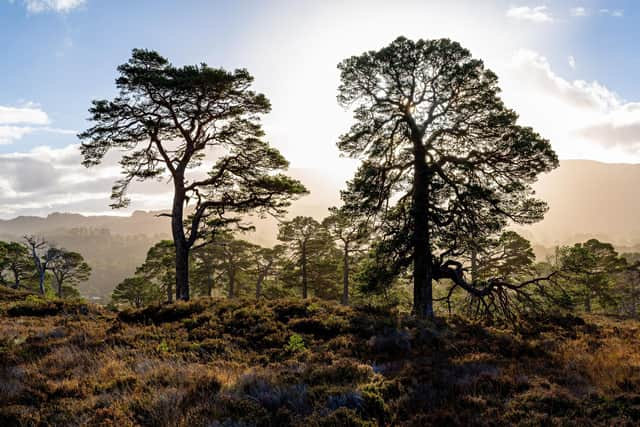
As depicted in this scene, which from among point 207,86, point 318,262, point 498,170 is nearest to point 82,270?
point 318,262

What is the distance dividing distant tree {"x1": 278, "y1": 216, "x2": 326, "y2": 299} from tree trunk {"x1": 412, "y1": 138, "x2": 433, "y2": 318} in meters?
19.0

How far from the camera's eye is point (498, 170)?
1277 centimetres

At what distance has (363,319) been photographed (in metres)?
11.0

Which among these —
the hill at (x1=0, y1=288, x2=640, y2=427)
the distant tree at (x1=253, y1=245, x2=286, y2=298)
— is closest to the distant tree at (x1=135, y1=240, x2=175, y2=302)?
the distant tree at (x1=253, y1=245, x2=286, y2=298)

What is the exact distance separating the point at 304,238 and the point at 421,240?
21.2 meters

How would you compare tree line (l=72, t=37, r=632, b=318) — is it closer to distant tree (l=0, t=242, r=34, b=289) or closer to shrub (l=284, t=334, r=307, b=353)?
shrub (l=284, t=334, r=307, b=353)

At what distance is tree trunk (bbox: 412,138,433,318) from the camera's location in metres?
13.3

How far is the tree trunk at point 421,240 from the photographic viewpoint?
43.5ft

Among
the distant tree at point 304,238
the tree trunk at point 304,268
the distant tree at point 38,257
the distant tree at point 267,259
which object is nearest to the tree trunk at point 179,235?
the distant tree at point 304,238

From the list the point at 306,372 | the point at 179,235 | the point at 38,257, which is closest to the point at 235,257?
the point at 38,257

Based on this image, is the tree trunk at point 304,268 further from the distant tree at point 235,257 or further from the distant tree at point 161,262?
the distant tree at point 161,262

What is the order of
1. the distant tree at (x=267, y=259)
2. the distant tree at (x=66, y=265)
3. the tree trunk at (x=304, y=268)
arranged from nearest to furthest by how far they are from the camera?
the tree trunk at (x=304, y=268), the distant tree at (x=267, y=259), the distant tree at (x=66, y=265)

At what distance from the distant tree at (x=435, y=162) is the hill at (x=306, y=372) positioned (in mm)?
3388

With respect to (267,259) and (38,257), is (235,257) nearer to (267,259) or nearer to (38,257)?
(267,259)
